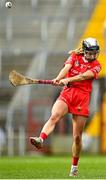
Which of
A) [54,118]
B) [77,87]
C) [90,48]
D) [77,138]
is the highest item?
[90,48]

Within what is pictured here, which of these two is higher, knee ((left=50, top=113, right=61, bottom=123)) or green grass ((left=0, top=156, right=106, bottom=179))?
knee ((left=50, top=113, right=61, bottom=123))

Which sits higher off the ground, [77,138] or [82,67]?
[82,67]

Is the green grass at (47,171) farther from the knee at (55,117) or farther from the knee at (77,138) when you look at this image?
the knee at (55,117)

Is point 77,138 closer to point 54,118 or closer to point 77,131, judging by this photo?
point 77,131

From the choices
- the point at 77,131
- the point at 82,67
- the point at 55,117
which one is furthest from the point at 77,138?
the point at 82,67

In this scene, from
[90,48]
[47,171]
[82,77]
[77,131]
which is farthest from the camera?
[47,171]

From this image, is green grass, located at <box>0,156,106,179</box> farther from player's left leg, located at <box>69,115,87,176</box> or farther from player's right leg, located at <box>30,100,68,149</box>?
player's right leg, located at <box>30,100,68,149</box>

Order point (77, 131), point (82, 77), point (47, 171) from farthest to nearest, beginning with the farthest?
point (47, 171), point (77, 131), point (82, 77)

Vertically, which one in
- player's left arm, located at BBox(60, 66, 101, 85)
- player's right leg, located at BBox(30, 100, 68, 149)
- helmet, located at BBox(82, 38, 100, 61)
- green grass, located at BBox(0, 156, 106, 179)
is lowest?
green grass, located at BBox(0, 156, 106, 179)

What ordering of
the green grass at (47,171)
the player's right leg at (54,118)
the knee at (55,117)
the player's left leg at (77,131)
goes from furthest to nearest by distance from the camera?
1. the player's left leg at (77,131)
2. the knee at (55,117)
3. the player's right leg at (54,118)
4. the green grass at (47,171)

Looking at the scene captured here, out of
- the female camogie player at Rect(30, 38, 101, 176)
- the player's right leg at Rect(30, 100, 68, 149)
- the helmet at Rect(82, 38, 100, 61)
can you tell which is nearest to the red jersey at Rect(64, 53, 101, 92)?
the female camogie player at Rect(30, 38, 101, 176)

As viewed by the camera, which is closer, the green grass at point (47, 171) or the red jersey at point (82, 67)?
the green grass at point (47, 171)

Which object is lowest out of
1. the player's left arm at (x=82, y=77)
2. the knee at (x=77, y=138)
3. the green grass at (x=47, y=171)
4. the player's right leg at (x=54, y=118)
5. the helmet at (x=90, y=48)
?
the green grass at (x=47, y=171)

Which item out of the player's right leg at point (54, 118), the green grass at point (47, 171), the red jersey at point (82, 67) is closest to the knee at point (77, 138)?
the player's right leg at point (54, 118)
